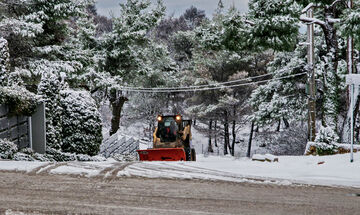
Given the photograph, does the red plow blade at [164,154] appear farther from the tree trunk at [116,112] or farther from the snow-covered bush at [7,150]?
the tree trunk at [116,112]

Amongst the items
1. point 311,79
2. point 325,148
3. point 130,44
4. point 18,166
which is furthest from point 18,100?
point 130,44

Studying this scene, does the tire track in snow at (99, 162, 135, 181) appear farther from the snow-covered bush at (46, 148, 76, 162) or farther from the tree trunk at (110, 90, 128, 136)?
the tree trunk at (110, 90, 128, 136)

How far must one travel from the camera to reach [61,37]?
58.6 feet

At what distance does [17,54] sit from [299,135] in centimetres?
1754

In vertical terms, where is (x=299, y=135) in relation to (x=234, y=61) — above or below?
below

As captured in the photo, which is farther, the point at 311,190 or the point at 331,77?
the point at 331,77

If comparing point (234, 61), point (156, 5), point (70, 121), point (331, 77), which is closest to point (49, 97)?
point (70, 121)

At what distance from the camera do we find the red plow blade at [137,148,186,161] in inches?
420

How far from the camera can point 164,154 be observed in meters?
10.8

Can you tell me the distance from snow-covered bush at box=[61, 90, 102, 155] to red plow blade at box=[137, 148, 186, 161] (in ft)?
6.56

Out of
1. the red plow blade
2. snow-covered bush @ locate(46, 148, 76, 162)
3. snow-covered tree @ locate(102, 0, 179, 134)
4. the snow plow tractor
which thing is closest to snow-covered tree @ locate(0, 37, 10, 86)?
snow-covered bush @ locate(46, 148, 76, 162)

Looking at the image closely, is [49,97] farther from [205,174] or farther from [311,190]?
[311,190]

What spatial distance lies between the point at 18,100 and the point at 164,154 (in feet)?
15.2

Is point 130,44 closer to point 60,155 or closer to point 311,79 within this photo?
point 311,79
